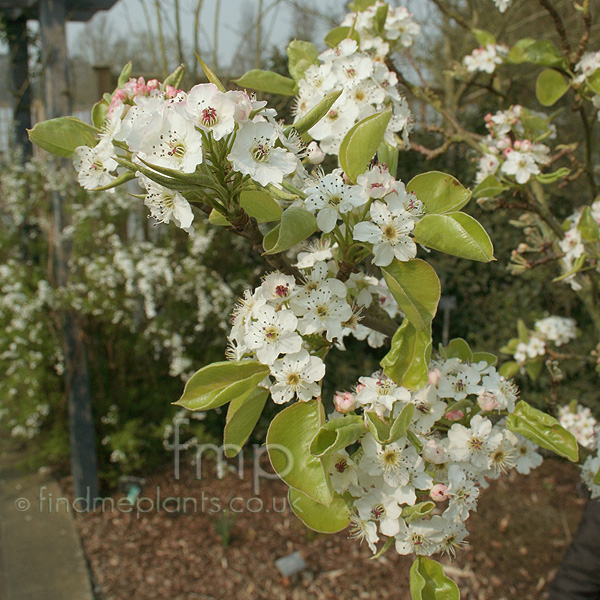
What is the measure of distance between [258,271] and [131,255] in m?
0.94

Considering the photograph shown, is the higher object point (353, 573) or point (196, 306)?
point (196, 306)

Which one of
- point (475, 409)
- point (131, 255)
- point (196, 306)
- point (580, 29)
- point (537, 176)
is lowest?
point (196, 306)

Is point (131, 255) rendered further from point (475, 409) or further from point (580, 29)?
point (580, 29)

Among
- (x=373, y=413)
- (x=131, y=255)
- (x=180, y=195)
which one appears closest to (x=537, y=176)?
(x=373, y=413)

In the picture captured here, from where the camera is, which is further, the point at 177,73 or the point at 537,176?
the point at 537,176

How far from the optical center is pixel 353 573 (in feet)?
8.76

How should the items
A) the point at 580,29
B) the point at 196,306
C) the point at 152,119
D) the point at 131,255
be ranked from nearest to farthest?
the point at 152,119, the point at 131,255, the point at 196,306, the point at 580,29

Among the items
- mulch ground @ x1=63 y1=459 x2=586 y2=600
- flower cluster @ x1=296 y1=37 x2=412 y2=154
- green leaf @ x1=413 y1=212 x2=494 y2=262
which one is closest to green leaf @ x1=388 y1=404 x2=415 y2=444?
green leaf @ x1=413 y1=212 x2=494 y2=262

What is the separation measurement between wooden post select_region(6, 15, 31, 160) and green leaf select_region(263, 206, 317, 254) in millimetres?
3511

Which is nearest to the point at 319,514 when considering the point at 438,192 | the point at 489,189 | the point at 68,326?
the point at 438,192

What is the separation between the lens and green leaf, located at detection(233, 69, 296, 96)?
42.8 inches

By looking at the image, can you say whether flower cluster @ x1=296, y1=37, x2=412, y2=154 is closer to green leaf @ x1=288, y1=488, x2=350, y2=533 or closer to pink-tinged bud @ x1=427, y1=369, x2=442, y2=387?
pink-tinged bud @ x1=427, y1=369, x2=442, y2=387

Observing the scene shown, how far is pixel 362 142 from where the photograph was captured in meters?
0.75

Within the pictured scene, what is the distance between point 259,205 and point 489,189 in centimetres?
89
